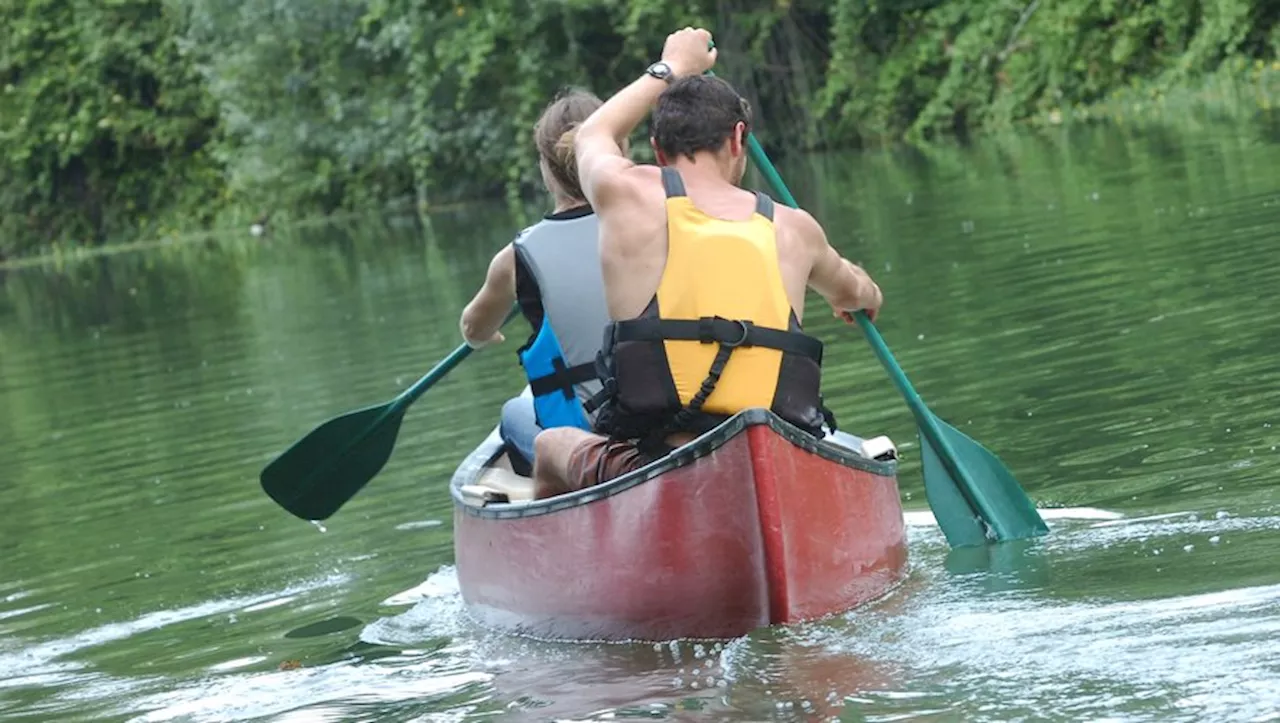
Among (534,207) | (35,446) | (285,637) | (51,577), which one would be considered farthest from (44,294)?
(285,637)

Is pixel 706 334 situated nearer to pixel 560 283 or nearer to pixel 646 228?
pixel 646 228

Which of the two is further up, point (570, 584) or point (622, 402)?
point (622, 402)

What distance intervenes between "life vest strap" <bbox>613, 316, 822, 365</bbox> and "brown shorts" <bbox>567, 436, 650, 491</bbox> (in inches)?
13.7

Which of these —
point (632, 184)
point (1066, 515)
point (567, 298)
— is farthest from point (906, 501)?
point (632, 184)

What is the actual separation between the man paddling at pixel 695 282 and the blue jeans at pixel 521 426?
47.7 inches

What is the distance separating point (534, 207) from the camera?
Result: 30.0 m

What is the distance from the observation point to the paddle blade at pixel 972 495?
649 centimetres

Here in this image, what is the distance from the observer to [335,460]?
822 cm

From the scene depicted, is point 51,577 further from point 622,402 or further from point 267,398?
point 267,398

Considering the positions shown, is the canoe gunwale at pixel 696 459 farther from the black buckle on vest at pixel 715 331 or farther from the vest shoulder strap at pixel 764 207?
the vest shoulder strap at pixel 764 207

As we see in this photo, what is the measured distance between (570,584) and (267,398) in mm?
7385

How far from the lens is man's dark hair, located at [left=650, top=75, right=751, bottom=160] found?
5.48 metres

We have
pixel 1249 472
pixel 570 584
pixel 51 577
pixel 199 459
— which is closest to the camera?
pixel 570 584

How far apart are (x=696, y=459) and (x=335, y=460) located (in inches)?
124
